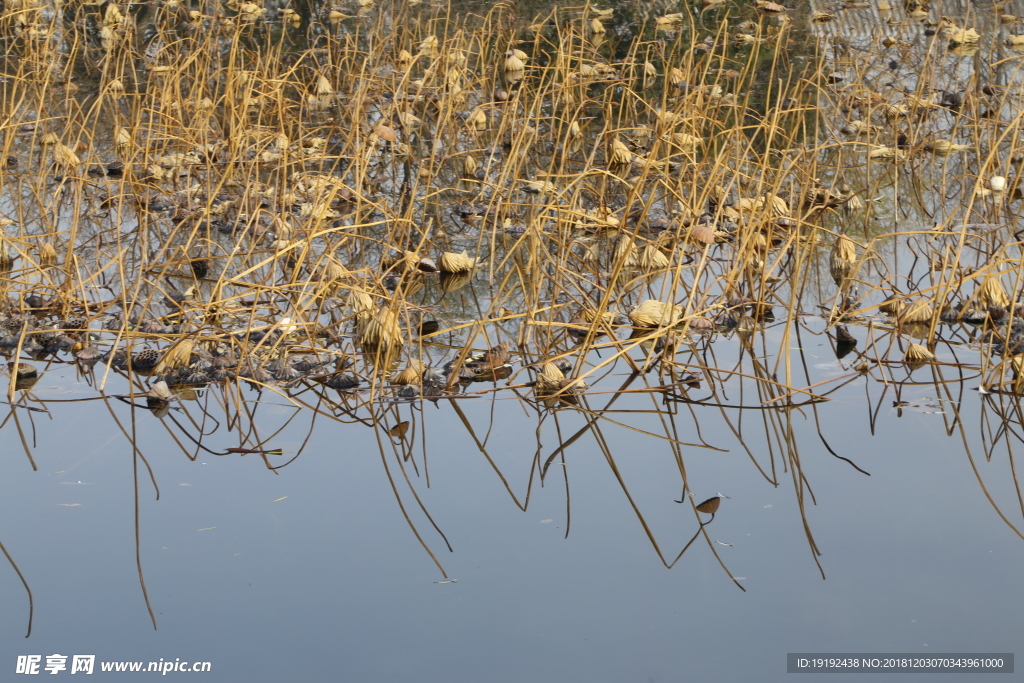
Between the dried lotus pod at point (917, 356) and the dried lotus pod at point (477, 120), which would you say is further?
the dried lotus pod at point (477, 120)

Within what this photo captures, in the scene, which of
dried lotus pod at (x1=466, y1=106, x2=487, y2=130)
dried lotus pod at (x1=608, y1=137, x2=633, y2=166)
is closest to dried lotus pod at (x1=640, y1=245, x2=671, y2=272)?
dried lotus pod at (x1=608, y1=137, x2=633, y2=166)

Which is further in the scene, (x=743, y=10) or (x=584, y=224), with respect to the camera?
(x=743, y=10)

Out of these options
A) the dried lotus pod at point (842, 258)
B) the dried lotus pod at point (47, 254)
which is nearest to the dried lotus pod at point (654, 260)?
the dried lotus pod at point (842, 258)

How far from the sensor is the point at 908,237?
10.8 feet

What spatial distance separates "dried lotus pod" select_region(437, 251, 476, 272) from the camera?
10.4 feet

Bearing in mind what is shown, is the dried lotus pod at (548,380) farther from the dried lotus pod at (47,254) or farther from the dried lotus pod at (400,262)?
the dried lotus pod at (47,254)

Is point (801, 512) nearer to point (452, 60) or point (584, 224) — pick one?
point (584, 224)

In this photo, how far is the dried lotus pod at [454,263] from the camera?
3178 millimetres

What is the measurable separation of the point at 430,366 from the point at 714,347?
2.14 feet

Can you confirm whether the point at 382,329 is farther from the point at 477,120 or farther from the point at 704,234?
the point at 477,120

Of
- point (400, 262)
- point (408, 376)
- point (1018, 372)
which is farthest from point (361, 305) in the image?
point (1018, 372)

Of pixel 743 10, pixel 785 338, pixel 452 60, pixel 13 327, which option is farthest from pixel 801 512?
pixel 743 10

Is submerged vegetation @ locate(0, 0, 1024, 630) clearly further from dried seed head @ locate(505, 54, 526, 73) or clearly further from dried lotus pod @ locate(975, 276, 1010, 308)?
dried seed head @ locate(505, 54, 526, 73)

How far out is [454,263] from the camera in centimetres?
318
